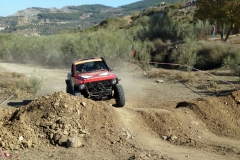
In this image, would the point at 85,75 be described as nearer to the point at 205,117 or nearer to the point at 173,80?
the point at 205,117

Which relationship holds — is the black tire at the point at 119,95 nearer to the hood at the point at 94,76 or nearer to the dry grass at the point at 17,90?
the hood at the point at 94,76

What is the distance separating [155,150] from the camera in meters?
7.27

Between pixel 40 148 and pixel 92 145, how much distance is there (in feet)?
3.74

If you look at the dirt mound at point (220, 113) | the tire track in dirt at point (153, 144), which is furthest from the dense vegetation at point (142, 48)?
the tire track in dirt at point (153, 144)

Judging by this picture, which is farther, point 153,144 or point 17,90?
point 17,90

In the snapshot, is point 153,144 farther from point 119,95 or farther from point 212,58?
point 212,58

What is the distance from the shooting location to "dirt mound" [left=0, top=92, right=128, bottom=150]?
7586 mm

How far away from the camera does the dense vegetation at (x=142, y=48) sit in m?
22.8

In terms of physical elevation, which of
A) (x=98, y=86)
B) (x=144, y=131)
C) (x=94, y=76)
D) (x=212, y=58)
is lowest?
(x=212, y=58)

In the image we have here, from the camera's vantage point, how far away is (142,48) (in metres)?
26.1

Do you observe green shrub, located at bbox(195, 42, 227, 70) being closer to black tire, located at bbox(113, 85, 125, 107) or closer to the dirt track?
the dirt track

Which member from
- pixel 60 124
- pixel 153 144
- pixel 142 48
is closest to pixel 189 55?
pixel 142 48

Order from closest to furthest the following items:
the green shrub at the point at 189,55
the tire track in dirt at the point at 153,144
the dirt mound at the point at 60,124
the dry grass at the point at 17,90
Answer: the tire track in dirt at the point at 153,144
the dirt mound at the point at 60,124
the dry grass at the point at 17,90
the green shrub at the point at 189,55

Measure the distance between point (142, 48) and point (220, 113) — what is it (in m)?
16.6
